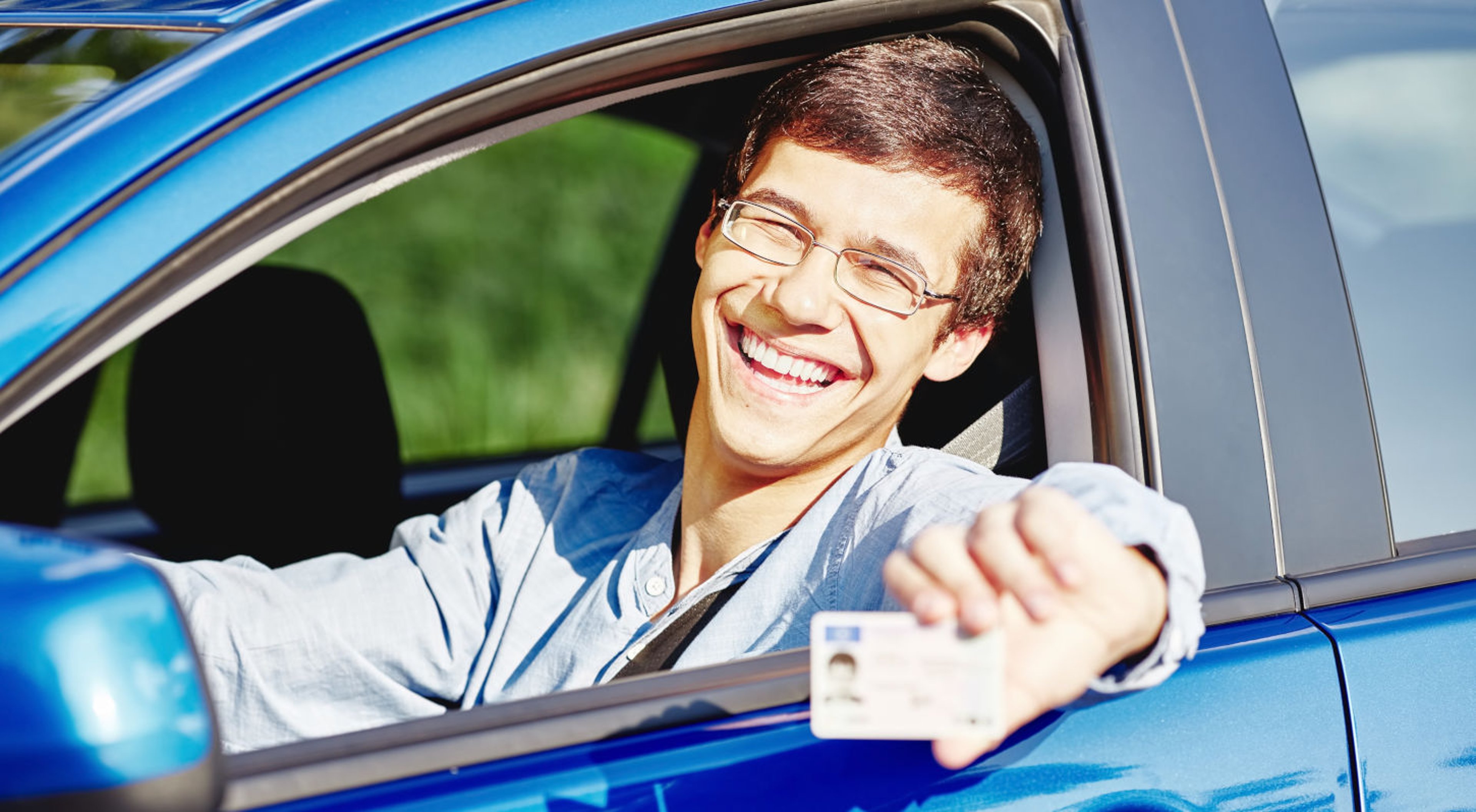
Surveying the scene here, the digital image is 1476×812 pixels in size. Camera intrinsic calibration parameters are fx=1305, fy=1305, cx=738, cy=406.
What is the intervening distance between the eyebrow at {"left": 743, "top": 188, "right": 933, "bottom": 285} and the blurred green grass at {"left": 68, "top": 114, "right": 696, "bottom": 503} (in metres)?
4.56

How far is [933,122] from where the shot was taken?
66.9 inches

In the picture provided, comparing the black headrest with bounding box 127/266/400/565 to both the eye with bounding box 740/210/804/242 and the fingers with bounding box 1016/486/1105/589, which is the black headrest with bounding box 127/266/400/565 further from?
the fingers with bounding box 1016/486/1105/589

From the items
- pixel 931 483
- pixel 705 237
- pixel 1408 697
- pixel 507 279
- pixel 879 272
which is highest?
pixel 507 279

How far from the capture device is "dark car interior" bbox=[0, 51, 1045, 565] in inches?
91.2

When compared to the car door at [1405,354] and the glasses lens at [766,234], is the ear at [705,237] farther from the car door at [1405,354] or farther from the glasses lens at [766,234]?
the car door at [1405,354]

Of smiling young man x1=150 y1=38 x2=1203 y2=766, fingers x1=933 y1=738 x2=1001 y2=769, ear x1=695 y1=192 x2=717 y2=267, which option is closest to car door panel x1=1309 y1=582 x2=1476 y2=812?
smiling young man x1=150 y1=38 x2=1203 y2=766

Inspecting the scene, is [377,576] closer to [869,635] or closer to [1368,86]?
[869,635]

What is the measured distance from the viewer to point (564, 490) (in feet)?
6.64

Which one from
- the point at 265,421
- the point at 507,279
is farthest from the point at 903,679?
the point at 507,279

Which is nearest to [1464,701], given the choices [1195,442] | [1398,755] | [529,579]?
[1398,755]

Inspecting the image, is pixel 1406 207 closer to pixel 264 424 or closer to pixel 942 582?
pixel 942 582

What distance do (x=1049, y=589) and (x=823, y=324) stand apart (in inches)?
28.2

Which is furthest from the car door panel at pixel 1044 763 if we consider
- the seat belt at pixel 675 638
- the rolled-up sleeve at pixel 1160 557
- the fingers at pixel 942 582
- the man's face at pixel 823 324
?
the man's face at pixel 823 324

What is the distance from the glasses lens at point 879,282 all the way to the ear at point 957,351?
0.15 meters
